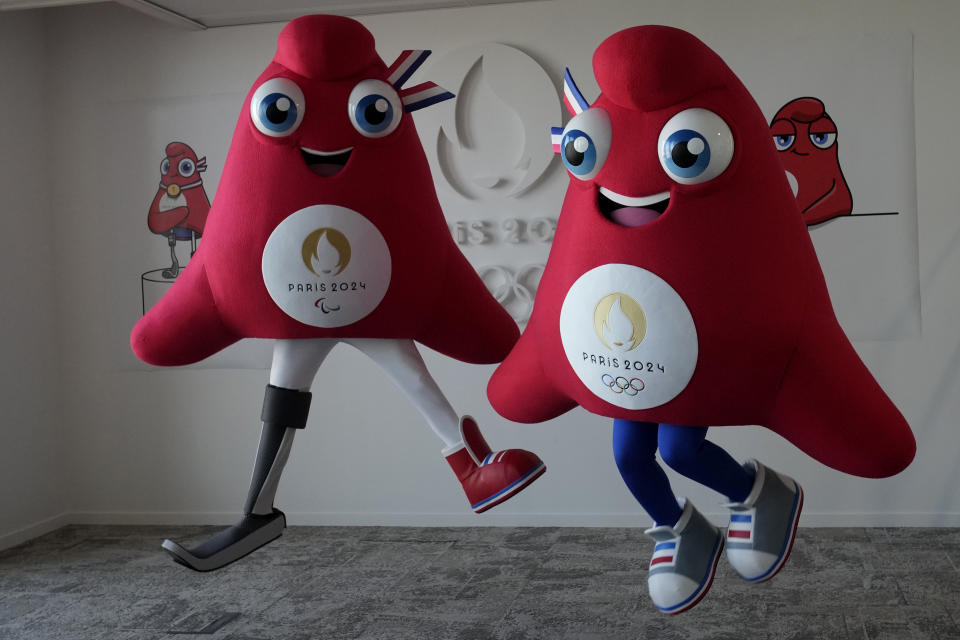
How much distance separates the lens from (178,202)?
4.26 m

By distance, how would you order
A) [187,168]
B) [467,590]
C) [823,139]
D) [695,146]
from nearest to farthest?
[695,146] → [467,590] → [823,139] → [187,168]

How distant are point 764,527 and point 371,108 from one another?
109 centimetres

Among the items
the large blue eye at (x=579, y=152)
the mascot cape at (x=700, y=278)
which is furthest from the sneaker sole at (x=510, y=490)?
the large blue eye at (x=579, y=152)

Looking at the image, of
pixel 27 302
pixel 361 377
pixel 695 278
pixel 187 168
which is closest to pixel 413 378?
pixel 695 278

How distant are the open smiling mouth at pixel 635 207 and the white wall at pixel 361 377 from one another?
2.27 m

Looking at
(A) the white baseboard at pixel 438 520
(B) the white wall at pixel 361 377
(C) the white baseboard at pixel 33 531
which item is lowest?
(C) the white baseboard at pixel 33 531

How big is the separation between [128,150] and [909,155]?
3.23 meters

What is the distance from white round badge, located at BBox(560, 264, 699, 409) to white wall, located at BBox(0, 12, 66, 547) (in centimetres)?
328

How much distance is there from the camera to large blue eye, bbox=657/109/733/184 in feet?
5.12

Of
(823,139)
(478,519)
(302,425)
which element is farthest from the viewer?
(478,519)

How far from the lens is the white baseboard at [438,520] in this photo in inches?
147

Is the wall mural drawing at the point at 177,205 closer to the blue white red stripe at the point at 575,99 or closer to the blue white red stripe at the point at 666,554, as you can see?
the blue white red stripe at the point at 575,99

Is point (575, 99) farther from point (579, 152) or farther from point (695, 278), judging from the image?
point (695, 278)

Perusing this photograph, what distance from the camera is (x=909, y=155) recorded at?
3.67 metres
